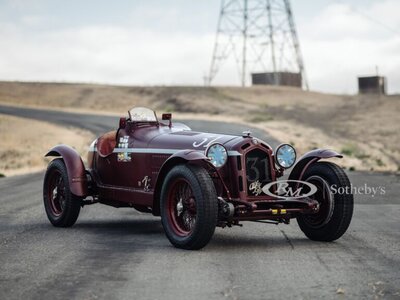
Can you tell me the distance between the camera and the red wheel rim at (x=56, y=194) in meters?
12.1

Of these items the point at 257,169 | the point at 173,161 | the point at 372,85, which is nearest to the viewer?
the point at 173,161

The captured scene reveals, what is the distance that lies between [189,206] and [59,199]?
340 cm

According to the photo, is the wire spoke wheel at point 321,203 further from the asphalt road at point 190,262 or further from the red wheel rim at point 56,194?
the red wheel rim at point 56,194

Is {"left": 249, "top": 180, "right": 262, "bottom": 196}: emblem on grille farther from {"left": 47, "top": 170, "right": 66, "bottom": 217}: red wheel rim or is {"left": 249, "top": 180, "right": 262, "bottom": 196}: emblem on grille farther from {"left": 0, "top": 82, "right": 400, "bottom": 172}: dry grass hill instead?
{"left": 0, "top": 82, "right": 400, "bottom": 172}: dry grass hill

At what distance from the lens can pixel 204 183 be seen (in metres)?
9.09

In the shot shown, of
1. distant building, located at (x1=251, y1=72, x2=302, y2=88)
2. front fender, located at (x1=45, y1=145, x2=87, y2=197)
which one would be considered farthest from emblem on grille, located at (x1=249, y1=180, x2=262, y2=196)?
distant building, located at (x1=251, y1=72, x2=302, y2=88)

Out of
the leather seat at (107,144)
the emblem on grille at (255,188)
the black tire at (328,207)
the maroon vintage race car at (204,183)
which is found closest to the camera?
the maroon vintage race car at (204,183)

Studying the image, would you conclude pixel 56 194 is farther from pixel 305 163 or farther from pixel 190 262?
pixel 190 262

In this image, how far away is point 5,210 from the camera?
544 inches

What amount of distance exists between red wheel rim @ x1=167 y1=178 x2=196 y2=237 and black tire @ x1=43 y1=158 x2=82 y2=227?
7.76 feet

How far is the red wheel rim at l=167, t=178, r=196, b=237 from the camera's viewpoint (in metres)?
9.44

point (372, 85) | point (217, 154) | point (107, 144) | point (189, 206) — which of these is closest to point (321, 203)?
point (217, 154)

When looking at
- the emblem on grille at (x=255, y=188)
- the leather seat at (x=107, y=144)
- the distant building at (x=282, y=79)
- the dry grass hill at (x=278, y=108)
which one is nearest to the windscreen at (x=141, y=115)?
the leather seat at (x=107, y=144)

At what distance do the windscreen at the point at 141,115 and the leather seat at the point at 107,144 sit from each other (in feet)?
1.34
